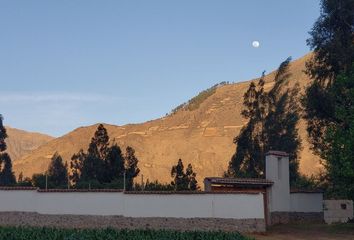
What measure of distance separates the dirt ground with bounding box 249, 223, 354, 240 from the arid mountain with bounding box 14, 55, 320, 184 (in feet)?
211

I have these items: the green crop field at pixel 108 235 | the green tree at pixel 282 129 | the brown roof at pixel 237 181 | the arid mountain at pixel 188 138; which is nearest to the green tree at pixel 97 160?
the green tree at pixel 282 129

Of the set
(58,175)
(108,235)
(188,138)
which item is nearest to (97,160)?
(58,175)

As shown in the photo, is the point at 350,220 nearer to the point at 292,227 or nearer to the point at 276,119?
the point at 292,227

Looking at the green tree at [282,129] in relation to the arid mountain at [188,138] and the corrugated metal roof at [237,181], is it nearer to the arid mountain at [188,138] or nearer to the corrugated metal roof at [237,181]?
the corrugated metal roof at [237,181]

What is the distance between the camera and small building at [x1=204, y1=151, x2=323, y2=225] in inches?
1398

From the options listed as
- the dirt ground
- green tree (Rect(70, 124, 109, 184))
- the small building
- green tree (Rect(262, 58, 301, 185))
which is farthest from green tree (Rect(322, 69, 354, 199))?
green tree (Rect(70, 124, 109, 184))

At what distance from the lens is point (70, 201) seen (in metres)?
32.7

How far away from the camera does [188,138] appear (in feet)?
402

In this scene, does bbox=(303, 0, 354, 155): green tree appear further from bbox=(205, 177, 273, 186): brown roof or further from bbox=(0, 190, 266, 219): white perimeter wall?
bbox=(0, 190, 266, 219): white perimeter wall

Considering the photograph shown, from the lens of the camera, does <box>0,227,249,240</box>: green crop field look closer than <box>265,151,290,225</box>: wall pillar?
Yes

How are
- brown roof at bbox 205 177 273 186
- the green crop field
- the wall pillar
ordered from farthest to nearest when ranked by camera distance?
1. the wall pillar
2. brown roof at bbox 205 177 273 186
3. the green crop field

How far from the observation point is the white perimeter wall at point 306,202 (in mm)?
39062

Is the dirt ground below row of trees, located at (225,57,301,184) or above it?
below

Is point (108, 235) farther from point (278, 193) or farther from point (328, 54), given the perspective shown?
point (328, 54)
